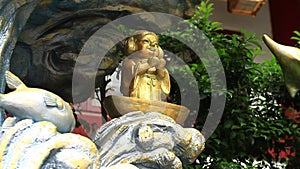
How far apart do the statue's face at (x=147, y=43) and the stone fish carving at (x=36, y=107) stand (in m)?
0.46

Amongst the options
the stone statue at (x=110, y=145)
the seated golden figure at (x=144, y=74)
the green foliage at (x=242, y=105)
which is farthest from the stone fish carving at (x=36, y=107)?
the green foliage at (x=242, y=105)

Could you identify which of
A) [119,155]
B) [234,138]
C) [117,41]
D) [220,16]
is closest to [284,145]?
[234,138]

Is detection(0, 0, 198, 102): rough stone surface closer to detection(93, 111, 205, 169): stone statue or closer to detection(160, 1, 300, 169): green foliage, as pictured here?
detection(93, 111, 205, 169): stone statue

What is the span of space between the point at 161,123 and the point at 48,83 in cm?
46

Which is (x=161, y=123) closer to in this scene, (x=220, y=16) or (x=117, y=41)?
(x=117, y=41)

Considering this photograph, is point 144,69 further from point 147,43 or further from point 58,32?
point 58,32

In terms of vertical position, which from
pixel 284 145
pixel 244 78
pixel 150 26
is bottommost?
pixel 284 145

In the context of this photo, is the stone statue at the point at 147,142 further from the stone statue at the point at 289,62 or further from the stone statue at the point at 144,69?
the stone statue at the point at 289,62

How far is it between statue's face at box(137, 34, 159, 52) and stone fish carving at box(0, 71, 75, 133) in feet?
1.51

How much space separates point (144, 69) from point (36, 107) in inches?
18.8

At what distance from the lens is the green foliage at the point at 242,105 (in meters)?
2.31

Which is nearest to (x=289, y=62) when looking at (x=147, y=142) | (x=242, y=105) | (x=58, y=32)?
(x=147, y=142)

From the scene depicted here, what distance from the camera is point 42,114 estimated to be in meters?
1.18

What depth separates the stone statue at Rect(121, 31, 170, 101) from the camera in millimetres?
1590
